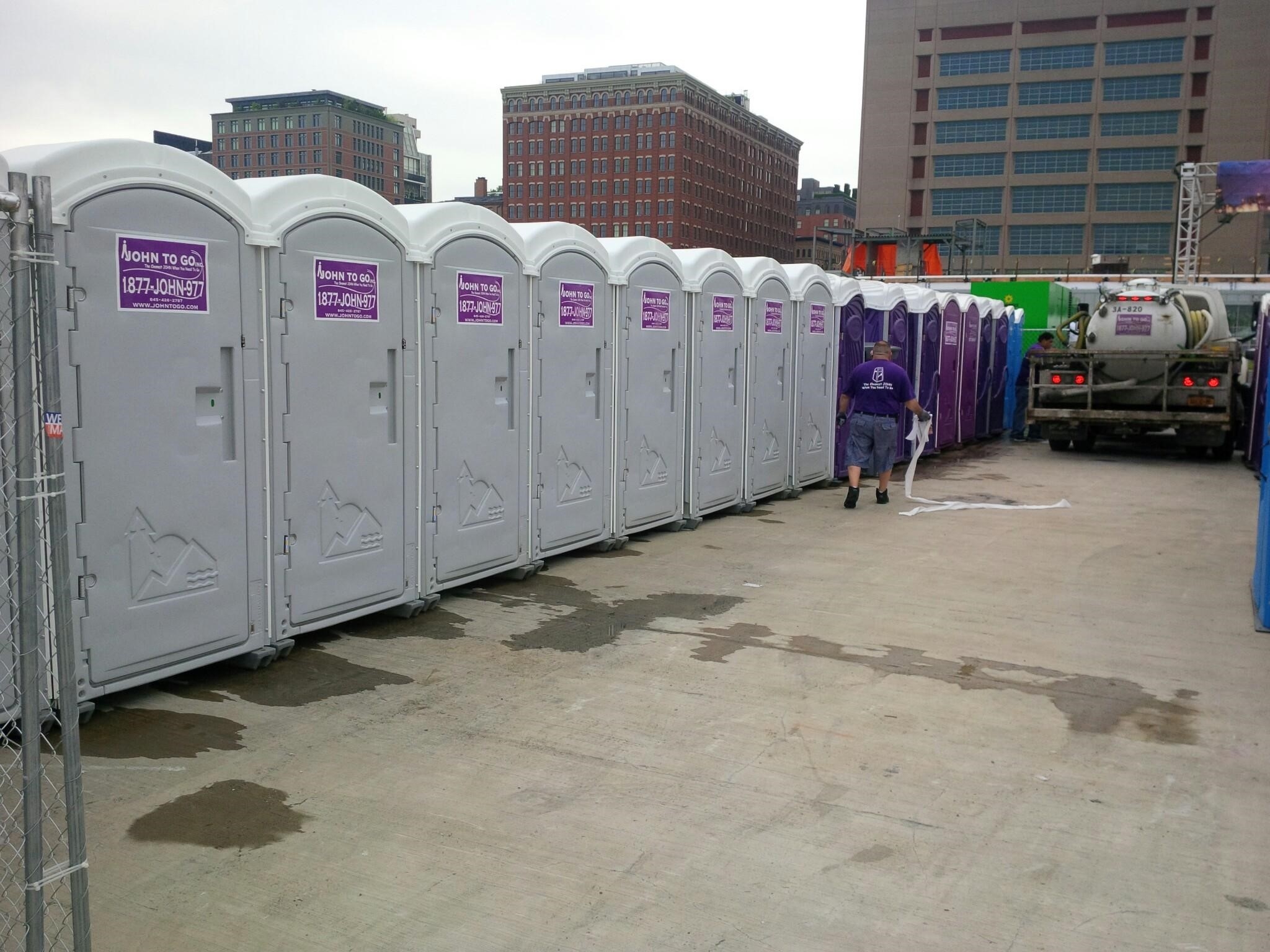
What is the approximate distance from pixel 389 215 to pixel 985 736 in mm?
4376

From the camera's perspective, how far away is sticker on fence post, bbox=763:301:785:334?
11.5 metres

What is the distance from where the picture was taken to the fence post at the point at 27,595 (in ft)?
8.21

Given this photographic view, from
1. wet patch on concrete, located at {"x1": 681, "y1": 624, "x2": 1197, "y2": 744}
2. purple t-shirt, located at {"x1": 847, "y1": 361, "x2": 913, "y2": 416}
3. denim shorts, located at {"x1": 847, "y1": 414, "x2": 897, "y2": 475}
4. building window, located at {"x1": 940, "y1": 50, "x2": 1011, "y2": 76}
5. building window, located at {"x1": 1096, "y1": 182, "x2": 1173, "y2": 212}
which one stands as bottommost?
wet patch on concrete, located at {"x1": 681, "y1": 624, "x2": 1197, "y2": 744}

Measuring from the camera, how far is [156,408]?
17.1 feet

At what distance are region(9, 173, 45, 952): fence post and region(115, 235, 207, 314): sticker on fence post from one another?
2603 mm

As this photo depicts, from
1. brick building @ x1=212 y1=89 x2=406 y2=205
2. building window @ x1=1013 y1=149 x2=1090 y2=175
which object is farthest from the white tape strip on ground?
brick building @ x1=212 y1=89 x2=406 y2=205

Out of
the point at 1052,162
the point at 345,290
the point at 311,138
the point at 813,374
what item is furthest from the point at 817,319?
the point at 311,138

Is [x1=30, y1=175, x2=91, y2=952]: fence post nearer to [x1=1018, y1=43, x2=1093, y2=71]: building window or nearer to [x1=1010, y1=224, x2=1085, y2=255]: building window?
[x1=1010, y1=224, x2=1085, y2=255]: building window

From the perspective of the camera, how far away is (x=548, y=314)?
811 cm

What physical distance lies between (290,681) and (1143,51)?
290 ft

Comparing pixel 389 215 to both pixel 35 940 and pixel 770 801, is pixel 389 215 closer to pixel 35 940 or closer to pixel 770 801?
pixel 770 801

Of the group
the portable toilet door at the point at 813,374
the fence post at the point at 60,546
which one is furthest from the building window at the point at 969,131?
the fence post at the point at 60,546

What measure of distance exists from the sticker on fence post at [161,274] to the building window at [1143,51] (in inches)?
3455

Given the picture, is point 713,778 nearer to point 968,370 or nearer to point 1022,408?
point 968,370
